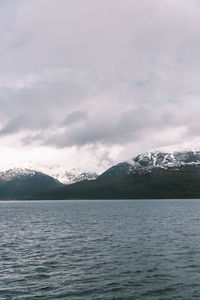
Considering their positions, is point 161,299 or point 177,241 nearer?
point 161,299

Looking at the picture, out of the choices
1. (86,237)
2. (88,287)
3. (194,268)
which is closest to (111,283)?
(88,287)

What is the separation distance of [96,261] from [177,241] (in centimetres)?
2354

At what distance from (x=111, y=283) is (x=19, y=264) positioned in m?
17.2

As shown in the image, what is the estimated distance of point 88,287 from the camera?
37812 millimetres

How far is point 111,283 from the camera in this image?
129 feet

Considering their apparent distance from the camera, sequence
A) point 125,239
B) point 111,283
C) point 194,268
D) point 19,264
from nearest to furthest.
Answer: point 111,283, point 194,268, point 19,264, point 125,239

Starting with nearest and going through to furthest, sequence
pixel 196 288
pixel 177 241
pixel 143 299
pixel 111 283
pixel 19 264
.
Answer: pixel 143 299 → pixel 196 288 → pixel 111 283 → pixel 19 264 → pixel 177 241

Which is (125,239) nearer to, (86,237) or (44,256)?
(86,237)

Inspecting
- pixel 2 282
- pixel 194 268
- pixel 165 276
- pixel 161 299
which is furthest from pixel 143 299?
pixel 2 282

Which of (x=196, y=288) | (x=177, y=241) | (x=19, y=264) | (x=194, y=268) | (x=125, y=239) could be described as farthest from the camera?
(x=125, y=239)

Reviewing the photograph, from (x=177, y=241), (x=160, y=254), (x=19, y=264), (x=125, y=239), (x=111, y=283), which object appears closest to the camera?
(x=111, y=283)

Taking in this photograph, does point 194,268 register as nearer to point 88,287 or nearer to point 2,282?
point 88,287

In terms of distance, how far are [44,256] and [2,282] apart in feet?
50.2

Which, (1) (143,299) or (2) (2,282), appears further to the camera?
(2) (2,282)
